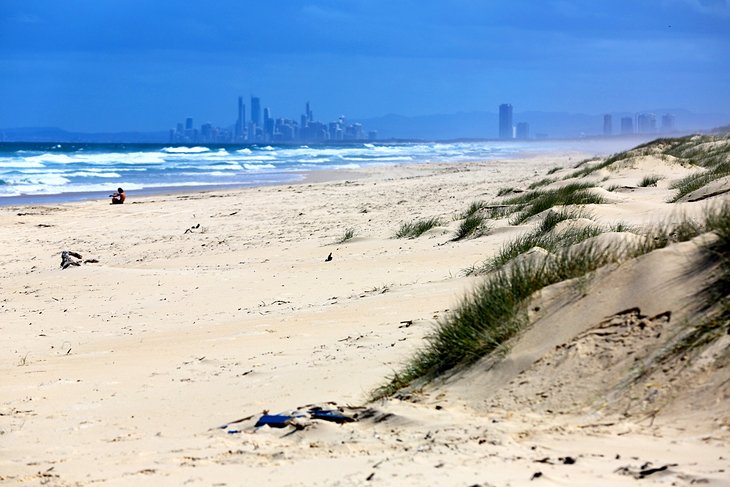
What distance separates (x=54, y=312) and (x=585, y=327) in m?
6.24

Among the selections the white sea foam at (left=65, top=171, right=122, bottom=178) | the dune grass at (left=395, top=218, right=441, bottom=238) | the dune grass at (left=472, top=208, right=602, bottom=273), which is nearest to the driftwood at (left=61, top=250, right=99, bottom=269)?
the dune grass at (left=395, top=218, right=441, bottom=238)

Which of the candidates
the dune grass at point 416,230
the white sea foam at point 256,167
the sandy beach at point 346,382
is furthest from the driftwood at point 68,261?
the white sea foam at point 256,167

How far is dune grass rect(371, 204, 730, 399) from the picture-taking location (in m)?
4.62

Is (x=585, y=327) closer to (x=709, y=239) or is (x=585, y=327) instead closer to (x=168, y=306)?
(x=709, y=239)

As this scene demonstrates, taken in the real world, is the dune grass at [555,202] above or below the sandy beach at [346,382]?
above

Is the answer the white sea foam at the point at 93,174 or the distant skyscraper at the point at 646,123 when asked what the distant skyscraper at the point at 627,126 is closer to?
the distant skyscraper at the point at 646,123

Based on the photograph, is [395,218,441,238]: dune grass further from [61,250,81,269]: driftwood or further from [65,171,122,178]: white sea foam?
[65,171,122,178]: white sea foam

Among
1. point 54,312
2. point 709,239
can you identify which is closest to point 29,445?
point 709,239

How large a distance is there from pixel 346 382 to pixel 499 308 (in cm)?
99

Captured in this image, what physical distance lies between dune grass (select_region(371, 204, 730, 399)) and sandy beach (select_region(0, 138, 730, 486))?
0.13 meters

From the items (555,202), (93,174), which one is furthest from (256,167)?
(555,202)

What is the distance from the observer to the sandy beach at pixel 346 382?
137 inches

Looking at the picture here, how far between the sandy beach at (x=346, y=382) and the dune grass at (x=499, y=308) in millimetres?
131

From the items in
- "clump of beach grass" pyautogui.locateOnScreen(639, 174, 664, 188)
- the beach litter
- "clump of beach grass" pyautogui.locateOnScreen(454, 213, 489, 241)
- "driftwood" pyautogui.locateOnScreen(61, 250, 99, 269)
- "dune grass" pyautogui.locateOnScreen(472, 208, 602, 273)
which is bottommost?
"driftwood" pyautogui.locateOnScreen(61, 250, 99, 269)
